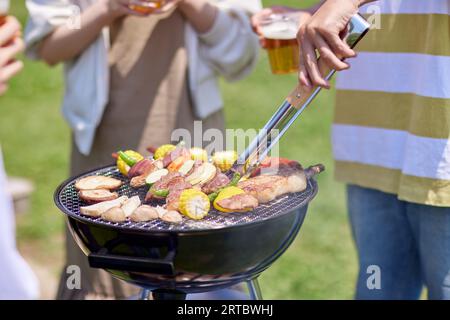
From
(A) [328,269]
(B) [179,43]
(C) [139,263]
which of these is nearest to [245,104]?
(A) [328,269]

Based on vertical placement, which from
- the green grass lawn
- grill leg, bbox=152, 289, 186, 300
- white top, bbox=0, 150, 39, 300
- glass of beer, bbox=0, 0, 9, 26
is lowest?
the green grass lawn

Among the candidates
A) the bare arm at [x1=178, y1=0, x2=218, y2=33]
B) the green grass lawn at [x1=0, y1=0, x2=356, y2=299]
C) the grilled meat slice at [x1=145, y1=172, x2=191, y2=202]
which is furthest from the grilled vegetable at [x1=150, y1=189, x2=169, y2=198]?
the green grass lawn at [x1=0, y1=0, x2=356, y2=299]

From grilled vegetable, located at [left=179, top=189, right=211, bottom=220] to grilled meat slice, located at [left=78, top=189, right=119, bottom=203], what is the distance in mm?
203

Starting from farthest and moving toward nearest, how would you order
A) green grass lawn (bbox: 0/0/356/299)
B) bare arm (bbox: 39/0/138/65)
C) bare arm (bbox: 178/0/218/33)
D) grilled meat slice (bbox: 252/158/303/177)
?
green grass lawn (bbox: 0/0/356/299)
bare arm (bbox: 178/0/218/33)
bare arm (bbox: 39/0/138/65)
grilled meat slice (bbox: 252/158/303/177)

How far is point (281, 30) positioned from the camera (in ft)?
7.65

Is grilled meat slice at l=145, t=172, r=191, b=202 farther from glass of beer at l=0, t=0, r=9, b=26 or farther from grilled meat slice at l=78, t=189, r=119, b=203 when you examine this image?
glass of beer at l=0, t=0, r=9, b=26

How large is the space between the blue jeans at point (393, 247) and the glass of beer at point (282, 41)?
0.49 meters

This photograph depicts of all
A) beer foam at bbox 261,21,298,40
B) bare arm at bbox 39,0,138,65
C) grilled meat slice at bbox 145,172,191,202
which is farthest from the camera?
bare arm at bbox 39,0,138,65

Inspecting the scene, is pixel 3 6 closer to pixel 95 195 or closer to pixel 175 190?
pixel 95 195

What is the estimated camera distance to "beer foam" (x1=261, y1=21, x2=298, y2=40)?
2.30 m

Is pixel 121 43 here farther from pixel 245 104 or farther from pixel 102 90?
pixel 245 104

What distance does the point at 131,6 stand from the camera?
7.63ft
